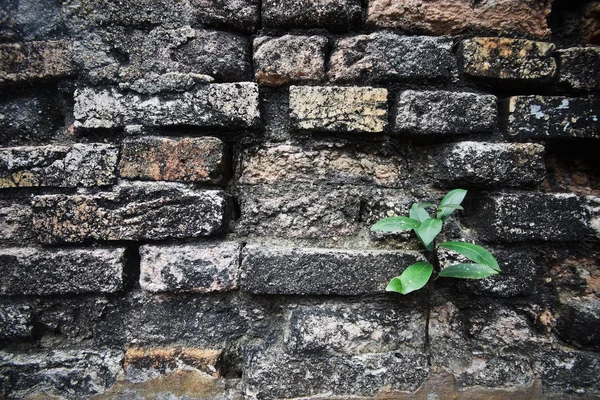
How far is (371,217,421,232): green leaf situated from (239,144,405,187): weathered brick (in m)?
0.15

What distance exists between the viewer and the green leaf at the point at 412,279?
78 centimetres

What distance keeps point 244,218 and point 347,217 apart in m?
0.29

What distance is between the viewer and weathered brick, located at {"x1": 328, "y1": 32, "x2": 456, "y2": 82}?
0.89 meters

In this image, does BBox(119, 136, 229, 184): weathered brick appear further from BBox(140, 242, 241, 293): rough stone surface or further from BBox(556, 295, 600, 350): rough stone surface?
BBox(556, 295, 600, 350): rough stone surface

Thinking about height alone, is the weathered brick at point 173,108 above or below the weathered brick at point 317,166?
above

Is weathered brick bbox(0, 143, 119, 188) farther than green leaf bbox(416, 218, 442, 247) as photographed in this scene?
Yes

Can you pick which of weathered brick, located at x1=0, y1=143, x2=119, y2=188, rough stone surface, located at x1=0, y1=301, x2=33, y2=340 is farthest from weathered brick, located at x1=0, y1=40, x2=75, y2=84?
rough stone surface, located at x1=0, y1=301, x2=33, y2=340

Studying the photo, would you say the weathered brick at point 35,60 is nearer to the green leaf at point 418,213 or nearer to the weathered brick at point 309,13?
the weathered brick at point 309,13

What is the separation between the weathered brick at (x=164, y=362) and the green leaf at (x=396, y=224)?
1.83ft

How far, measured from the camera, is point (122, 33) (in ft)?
2.94

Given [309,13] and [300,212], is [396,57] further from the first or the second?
[300,212]

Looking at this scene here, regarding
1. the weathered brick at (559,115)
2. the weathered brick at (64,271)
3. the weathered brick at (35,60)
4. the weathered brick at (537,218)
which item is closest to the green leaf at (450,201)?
the weathered brick at (537,218)

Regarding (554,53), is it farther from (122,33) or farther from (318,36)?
(122,33)

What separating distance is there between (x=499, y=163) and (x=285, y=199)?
58 centimetres
